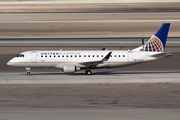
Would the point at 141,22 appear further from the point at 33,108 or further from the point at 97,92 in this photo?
the point at 33,108

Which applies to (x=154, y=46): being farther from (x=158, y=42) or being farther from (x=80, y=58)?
(x=80, y=58)

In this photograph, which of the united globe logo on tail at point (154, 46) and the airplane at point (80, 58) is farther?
the united globe logo on tail at point (154, 46)

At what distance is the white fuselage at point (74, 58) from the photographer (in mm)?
40438

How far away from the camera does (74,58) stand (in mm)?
40562

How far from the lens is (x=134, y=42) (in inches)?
2256

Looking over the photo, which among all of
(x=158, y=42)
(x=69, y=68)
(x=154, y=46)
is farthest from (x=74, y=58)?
(x=158, y=42)

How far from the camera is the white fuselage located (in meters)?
40.4

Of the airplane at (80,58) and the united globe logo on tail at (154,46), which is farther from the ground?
the united globe logo on tail at (154,46)
